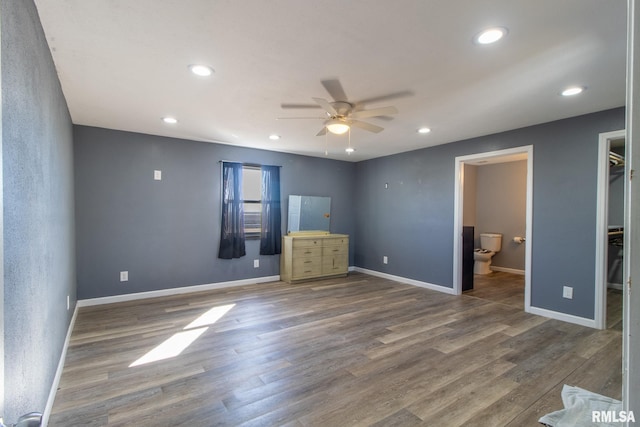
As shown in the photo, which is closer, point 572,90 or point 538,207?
point 572,90

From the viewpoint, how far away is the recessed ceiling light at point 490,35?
1.80m

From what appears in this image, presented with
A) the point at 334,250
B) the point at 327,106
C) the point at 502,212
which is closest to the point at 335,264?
the point at 334,250

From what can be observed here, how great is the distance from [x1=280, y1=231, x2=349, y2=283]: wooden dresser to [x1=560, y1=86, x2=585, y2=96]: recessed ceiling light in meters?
3.88

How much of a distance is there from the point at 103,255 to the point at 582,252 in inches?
232

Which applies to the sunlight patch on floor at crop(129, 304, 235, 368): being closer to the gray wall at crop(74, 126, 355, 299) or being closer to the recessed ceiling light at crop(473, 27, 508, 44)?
the gray wall at crop(74, 126, 355, 299)

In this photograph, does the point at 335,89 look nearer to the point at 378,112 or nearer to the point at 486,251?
the point at 378,112

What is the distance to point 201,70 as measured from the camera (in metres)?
2.35

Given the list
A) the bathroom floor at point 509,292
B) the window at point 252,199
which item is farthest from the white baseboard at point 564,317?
the window at point 252,199

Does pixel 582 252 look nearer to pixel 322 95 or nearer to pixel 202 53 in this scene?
pixel 322 95

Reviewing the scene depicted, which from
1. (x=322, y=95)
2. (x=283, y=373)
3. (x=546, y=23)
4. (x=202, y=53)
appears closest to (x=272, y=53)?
(x=202, y=53)

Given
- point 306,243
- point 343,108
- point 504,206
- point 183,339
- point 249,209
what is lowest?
point 183,339

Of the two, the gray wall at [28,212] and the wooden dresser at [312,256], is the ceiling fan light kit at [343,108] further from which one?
the wooden dresser at [312,256]

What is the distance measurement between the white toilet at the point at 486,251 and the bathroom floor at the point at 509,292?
182mm

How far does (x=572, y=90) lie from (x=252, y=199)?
4.34 metres
